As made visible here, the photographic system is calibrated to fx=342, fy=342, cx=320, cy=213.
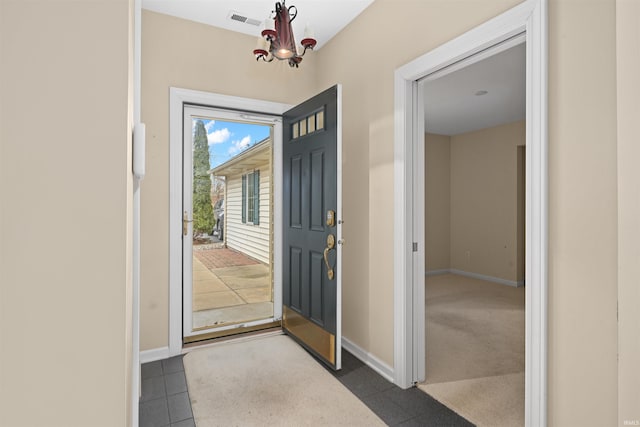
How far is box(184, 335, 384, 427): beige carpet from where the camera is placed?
2.00 metres

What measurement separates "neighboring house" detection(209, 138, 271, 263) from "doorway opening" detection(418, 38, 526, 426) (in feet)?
6.46

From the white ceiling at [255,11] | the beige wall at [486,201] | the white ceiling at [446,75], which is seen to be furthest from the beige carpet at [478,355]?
the white ceiling at [255,11]

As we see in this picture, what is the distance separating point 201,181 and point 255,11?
1.63m

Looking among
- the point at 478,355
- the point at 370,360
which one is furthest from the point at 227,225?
the point at 478,355

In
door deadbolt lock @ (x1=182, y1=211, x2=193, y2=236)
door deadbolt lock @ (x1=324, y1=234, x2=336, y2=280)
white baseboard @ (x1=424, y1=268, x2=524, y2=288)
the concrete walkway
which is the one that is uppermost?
door deadbolt lock @ (x1=182, y1=211, x2=193, y2=236)

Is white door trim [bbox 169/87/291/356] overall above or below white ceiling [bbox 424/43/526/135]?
below
